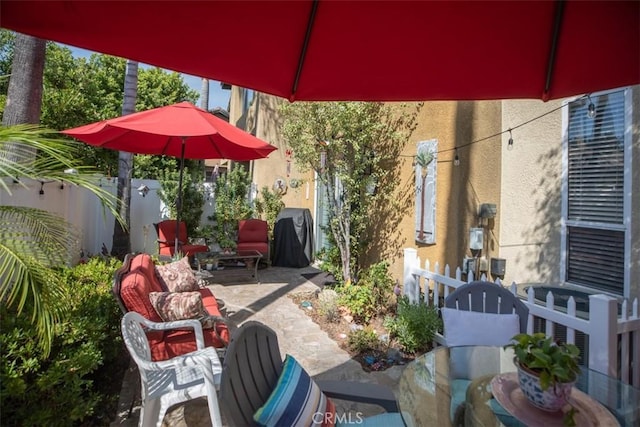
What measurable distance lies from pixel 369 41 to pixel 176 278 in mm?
3978

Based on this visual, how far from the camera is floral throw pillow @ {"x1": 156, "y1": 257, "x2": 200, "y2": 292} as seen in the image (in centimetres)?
452

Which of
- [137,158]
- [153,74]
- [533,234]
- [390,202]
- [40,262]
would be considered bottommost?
[40,262]

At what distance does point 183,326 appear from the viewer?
10.6ft

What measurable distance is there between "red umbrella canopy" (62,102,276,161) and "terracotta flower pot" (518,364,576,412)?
3.77 metres

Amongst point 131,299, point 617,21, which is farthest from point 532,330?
point 131,299

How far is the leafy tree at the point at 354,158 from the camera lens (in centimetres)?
614

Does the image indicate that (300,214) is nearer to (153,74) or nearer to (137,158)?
(137,158)

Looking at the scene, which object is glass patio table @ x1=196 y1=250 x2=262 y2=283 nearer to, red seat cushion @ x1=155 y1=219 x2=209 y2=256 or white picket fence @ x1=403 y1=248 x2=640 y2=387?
red seat cushion @ x1=155 y1=219 x2=209 y2=256

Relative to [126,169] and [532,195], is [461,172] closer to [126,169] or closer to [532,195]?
[532,195]

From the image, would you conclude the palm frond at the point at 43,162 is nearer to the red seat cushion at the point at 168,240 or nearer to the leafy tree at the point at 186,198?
the red seat cushion at the point at 168,240

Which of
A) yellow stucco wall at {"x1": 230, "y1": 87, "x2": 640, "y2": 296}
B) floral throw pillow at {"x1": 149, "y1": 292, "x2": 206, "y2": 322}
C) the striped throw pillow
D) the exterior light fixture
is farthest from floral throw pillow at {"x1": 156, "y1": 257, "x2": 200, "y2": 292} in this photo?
the exterior light fixture

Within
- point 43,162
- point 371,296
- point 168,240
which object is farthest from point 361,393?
point 168,240

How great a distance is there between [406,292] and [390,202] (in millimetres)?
1889

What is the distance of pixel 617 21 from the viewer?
1545 millimetres
